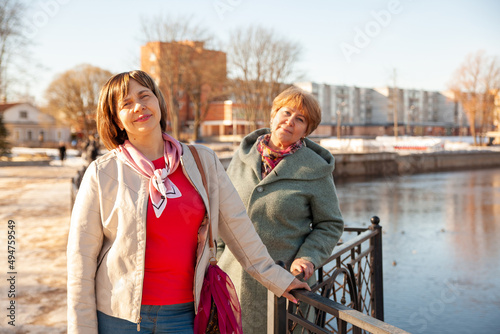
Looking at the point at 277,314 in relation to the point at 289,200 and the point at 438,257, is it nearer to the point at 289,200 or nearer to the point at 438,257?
the point at 289,200

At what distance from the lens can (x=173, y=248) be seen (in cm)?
163

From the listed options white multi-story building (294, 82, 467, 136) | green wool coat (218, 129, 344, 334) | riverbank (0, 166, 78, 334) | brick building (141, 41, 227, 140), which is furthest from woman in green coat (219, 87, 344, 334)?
white multi-story building (294, 82, 467, 136)

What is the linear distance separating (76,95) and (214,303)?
63.4 m

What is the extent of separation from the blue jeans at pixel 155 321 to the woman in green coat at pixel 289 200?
0.77m

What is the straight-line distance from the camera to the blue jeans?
5.24ft

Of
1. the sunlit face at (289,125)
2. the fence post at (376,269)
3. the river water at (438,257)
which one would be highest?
the sunlit face at (289,125)

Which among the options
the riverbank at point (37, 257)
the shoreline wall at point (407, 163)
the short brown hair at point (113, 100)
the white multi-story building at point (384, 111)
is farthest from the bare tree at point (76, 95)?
the short brown hair at point (113, 100)

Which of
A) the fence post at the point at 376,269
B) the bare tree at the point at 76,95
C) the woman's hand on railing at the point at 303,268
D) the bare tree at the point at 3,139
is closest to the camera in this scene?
the woman's hand on railing at the point at 303,268

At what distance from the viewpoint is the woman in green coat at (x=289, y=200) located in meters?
2.33

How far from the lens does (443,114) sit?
330ft

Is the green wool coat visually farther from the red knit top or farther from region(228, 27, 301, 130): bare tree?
region(228, 27, 301, 130): bare tree

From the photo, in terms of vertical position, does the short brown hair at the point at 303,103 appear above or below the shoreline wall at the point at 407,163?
Answer: above

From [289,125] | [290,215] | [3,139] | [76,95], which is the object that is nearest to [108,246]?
[290,215]

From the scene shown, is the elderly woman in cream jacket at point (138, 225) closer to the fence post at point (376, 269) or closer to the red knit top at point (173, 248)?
the red knit top at point (173, 248)
